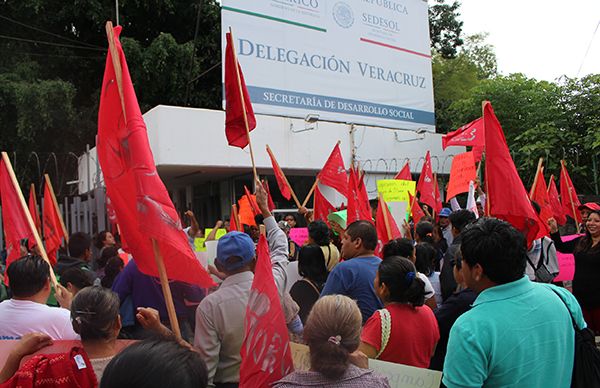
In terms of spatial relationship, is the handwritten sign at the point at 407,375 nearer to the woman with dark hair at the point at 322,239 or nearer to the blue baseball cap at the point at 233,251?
the blue baseball cap at the point at 233,251

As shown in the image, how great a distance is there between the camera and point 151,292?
13.5 feet

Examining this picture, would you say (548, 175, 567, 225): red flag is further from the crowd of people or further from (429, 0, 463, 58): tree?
(429, 0, 463, 58): tree

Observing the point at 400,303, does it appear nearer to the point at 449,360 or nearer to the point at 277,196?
the point at 449,360

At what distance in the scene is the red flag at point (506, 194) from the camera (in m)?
4.20

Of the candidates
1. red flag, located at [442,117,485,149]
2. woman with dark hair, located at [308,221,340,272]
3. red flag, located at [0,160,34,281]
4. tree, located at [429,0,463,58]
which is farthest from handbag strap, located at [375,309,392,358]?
tree, located at [429,0,463,58]

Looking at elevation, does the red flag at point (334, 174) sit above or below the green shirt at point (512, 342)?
above

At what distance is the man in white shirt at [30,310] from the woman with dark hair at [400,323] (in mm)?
1703

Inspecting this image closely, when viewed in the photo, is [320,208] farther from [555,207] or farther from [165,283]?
[165,283]

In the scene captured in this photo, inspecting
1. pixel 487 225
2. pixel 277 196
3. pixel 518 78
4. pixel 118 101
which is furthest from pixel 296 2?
pixel 487 225

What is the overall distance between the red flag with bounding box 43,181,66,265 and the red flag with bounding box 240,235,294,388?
498 cm

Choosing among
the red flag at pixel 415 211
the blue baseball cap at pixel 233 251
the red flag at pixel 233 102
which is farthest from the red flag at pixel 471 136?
the blue baseball cap at pixel 233 251

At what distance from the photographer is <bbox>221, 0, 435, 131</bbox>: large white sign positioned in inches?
605

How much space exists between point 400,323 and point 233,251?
98 centimetres

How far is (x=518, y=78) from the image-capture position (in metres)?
20.3
